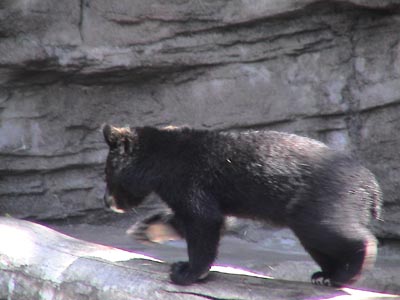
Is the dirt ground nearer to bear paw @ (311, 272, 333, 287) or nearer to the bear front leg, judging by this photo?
bear paw @ (311, 272, 333, 287)

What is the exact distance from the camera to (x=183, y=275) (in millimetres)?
5332

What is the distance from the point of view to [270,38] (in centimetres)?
812

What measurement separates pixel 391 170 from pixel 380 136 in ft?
1.09

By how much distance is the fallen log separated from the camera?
521 centimetres

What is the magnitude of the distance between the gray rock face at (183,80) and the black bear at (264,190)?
221 centimetres

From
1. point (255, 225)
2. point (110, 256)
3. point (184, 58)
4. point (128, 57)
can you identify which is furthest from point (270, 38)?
point (110, 256)

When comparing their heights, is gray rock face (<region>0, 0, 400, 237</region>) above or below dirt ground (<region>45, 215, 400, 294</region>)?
above

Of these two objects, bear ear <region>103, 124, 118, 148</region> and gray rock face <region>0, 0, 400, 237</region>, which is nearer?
bear ear <region>103, 124, 118, 148</region>

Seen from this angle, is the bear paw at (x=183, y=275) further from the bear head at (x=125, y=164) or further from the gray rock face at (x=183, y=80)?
the gray rock face at (x=183, y=80)

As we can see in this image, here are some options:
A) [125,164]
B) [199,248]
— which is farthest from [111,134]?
[199,248]

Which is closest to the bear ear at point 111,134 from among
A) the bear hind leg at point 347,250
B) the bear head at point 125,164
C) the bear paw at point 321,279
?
the bear head at point 125,164

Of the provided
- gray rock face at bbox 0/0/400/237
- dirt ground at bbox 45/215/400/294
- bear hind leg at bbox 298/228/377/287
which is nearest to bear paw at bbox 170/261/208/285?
bear hind leg at bbox 298/228/377/287

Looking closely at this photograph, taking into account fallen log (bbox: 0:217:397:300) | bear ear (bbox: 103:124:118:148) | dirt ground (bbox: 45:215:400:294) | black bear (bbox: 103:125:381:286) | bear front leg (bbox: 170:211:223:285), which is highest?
bear ear (bbox: 103:124:118:148)

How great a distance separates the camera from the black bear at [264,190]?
531cm
